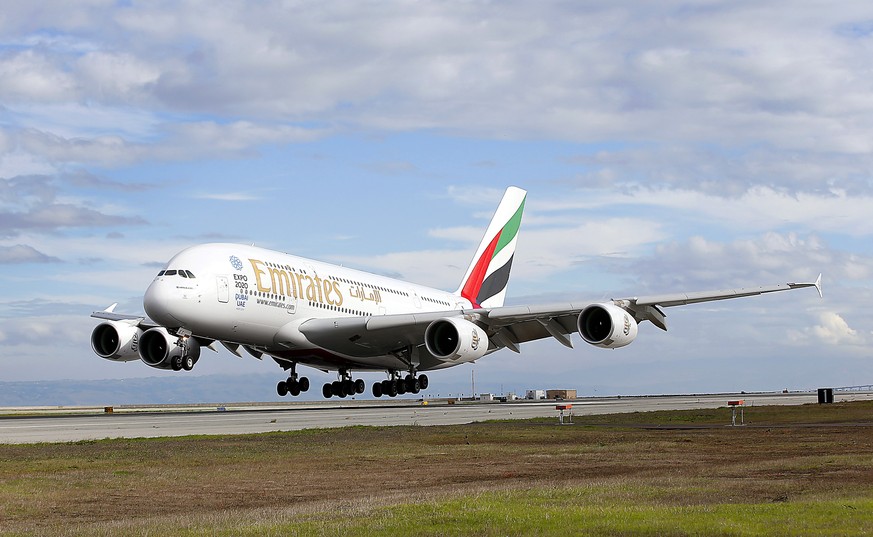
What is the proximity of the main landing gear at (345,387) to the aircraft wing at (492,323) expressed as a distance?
154 inches

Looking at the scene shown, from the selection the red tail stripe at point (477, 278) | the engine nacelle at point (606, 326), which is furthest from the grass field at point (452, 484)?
the red tail stripe at point (477, 278)

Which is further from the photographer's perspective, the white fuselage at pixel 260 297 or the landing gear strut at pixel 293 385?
the landing gear strut at pixel 293 385

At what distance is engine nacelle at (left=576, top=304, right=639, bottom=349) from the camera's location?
4522 centimetres

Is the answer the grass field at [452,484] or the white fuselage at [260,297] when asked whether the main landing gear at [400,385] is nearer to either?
the white fuselage at [260,297]

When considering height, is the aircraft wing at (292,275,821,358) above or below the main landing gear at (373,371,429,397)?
above

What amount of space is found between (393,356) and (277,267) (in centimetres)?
1072

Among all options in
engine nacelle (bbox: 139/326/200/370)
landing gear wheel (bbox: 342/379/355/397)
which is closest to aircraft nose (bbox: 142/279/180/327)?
engine nacelle (bbox: 139/326/200/370)

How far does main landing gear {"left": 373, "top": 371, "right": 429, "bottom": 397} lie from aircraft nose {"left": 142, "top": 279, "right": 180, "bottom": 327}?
17799 mm

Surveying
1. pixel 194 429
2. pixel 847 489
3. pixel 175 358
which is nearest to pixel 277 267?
pixel 175 358

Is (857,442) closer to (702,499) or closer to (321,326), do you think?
(702,499)

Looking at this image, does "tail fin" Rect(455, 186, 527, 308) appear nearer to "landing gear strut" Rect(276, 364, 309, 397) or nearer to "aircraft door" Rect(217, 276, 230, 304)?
"landing gear strut" Rect(276, 364, 309, 397)

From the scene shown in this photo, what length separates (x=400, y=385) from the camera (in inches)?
2286

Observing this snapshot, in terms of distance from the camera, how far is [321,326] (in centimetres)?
4894

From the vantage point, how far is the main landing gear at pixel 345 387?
5766cm
